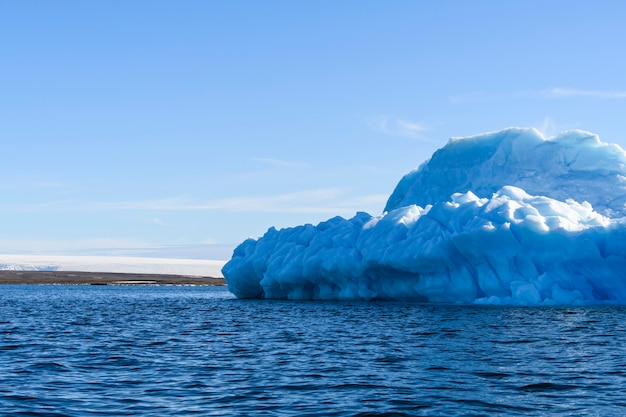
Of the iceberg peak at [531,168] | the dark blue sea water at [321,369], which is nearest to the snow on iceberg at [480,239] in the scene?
the iceberg peak at [531,168]

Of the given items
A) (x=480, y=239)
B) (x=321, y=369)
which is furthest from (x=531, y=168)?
(x=321, y=369)

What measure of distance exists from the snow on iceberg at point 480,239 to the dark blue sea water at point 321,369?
7587 mm

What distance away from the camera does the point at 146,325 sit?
26.9 meters

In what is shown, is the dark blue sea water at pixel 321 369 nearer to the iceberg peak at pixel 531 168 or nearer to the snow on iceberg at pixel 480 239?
the snow on iceberg at pixel 480 239

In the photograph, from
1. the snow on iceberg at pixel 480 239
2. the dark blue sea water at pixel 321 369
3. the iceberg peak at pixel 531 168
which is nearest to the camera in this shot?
the dark blue sea water at pixel 321 369

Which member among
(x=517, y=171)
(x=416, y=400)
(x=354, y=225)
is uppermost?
(x=517, y=171)

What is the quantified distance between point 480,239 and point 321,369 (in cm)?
1945

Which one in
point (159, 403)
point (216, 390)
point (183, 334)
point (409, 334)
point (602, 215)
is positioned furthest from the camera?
point (602, 215)

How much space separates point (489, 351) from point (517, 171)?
28000 millimetres

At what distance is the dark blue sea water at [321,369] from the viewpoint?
35.2 feet

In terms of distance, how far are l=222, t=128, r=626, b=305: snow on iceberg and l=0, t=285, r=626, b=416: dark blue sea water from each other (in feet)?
24.9

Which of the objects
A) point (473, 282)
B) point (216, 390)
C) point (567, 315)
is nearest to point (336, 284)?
point (473, 282)

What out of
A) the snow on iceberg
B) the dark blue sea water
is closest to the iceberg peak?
the snow on iceberg

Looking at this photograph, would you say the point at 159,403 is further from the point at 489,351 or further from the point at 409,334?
the point at 409,334
